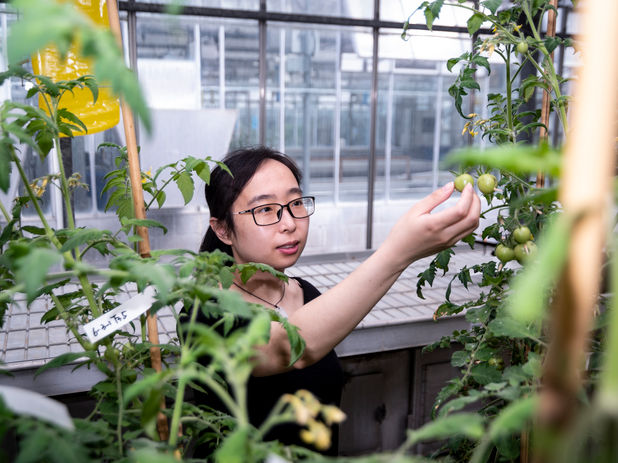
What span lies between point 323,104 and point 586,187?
371 centimetres

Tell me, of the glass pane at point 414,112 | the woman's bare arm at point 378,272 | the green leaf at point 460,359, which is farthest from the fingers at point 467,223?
the glass pane at point 414,112

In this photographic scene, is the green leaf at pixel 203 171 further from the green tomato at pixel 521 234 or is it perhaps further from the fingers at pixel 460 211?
the green tomato at pixel 521 234

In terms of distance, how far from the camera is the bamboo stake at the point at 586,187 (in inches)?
8.6

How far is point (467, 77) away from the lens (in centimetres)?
107

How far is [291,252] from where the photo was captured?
1.35 metres

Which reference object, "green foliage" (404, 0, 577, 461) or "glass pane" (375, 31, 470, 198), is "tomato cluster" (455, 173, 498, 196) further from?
"glass pane" (375, 31, 470, 198)

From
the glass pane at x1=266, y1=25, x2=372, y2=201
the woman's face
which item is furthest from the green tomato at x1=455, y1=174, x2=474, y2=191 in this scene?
the glass pane at x1=266, y1=25, x2=372, y2=201

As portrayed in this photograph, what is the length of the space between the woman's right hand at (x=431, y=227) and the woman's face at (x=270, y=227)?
1.39ft

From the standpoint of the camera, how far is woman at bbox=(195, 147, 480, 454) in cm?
94

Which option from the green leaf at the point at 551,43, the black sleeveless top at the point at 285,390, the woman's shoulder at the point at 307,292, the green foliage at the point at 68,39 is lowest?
the black sleeveless top at the point at 285,390

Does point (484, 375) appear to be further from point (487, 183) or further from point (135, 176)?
point (135, 176)

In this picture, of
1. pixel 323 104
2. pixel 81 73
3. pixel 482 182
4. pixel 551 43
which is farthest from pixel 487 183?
pixel 323 104

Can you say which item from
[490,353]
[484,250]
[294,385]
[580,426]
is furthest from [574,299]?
[484,250]

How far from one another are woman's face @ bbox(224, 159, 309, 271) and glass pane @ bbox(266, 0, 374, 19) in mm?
2279
